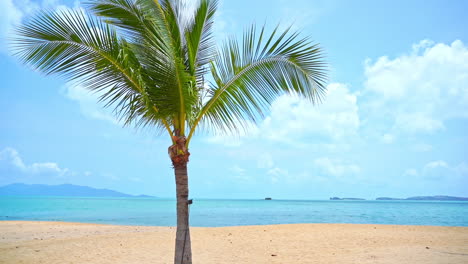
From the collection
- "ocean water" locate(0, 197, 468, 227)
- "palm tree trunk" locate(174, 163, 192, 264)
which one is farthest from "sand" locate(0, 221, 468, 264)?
"ocean water" locate(0, 197, 468, 227)

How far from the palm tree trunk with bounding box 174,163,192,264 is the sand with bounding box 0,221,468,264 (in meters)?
3.03

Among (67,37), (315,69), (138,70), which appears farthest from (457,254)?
(67,37)

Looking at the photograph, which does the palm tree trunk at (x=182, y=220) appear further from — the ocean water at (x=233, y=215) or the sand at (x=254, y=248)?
the ocean water at (x=233, y=215)

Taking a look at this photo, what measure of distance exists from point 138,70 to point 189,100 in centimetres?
88

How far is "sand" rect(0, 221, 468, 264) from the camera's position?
8562 millimetres

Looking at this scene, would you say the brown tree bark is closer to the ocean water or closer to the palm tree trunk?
the palm tree trunk

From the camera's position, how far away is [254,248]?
34.2ft

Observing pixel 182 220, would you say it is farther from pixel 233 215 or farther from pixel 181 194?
pixel 233 215

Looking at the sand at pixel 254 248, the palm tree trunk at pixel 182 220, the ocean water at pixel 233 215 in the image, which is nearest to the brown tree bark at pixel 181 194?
the palm tree trunk at pixel 182 220

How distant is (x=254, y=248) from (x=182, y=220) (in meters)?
5.38

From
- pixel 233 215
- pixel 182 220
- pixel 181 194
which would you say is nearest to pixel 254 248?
pixel 182 220

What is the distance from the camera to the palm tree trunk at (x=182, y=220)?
559cm

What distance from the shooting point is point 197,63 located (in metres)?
6.26

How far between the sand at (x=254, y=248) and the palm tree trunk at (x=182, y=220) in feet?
9.95
